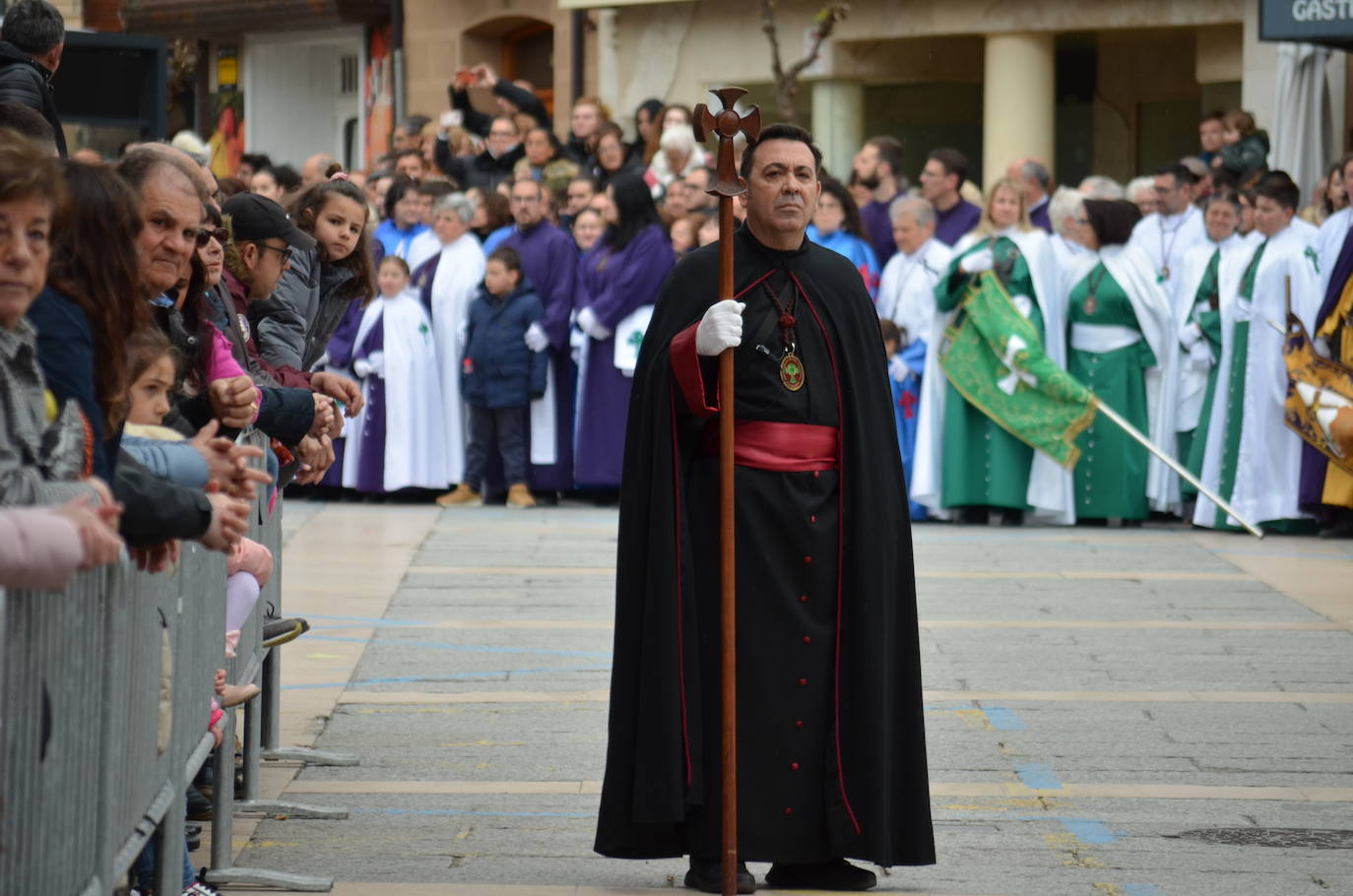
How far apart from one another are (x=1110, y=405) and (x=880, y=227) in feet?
7.26

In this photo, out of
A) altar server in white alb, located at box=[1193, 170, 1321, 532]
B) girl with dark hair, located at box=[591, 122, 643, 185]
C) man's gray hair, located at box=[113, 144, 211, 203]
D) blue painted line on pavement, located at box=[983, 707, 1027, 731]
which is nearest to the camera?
man's gray hair, located at box=[113, 144, 211, 203]

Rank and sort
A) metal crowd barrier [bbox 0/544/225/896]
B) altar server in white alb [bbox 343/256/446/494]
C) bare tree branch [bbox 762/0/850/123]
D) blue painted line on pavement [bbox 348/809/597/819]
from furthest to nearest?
bare tree branch [bbox 762/0/850/123], altar server in white alb [bbox 343/256/446/494], blue painted line on pavement [bbox 348/809/597/819], metal crowd barrier [bbox 0/544/225/896]

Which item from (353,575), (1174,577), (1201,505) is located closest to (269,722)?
(353,575)

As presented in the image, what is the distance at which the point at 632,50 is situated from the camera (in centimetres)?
2361

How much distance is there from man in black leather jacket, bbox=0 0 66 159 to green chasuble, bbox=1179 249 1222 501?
7905 mm

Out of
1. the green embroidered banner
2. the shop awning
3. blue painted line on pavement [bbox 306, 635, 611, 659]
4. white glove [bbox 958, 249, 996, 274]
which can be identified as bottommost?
blue painted line on pavement [bbox 306, 635, 611, 659]

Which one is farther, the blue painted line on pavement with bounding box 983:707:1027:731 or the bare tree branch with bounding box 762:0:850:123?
the bare tree branch with bounding box 762:0:850:123

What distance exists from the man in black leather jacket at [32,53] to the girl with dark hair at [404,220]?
300 inches

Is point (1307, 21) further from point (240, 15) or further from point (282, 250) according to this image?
point (240, 15)

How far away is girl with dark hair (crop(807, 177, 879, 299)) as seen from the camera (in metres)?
13.7

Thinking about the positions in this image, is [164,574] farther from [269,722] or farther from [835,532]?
[269,722]

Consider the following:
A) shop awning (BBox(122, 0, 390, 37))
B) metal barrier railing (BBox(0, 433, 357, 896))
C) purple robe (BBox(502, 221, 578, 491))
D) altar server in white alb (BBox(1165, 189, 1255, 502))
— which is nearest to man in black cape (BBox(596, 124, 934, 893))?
metal barrier railing (BBox(0, 433, 357, 896))

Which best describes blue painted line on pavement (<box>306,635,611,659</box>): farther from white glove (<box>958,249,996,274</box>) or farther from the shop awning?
the shop awning

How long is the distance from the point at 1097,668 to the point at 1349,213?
5.12 metres
